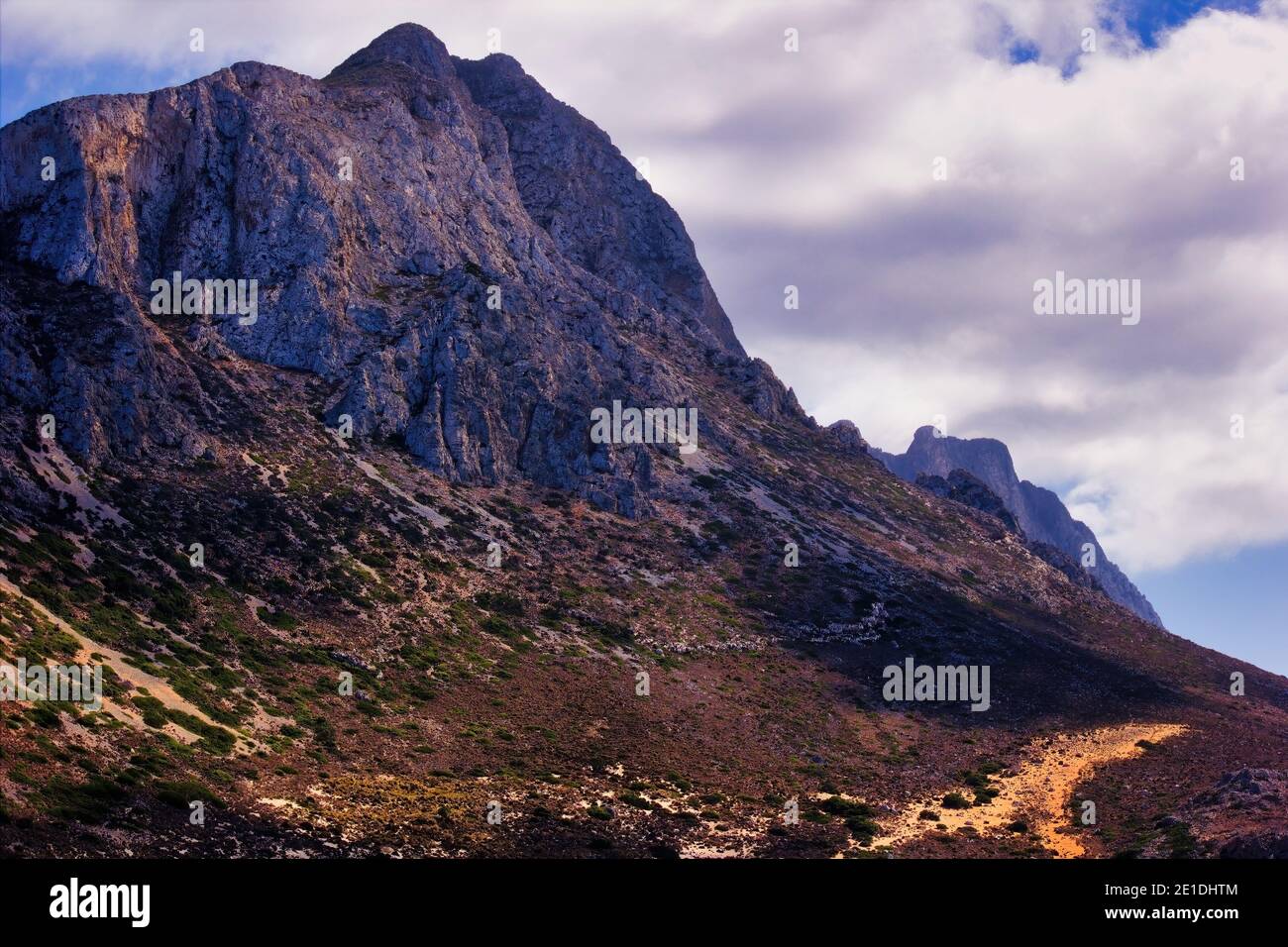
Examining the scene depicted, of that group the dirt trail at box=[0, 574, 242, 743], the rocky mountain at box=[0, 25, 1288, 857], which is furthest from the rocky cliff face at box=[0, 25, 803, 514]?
the dirt trail at box=[0, 574, 242, 743]

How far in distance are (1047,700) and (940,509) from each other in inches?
2503

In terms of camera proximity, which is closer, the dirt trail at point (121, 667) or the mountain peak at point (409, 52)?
the dirt trail at point (121, 667)

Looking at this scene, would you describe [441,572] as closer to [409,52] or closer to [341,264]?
[341,264]

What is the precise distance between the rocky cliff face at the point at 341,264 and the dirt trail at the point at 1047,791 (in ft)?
183

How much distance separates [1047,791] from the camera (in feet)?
252

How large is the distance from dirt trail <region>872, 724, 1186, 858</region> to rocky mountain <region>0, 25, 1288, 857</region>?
61 cm

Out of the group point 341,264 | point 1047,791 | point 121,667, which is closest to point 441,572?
point 121,667

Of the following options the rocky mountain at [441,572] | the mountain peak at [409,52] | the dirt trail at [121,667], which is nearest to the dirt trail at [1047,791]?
the rocky mountain at [441,572]

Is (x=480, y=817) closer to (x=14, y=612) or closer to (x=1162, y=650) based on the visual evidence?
(x=14, y=612)

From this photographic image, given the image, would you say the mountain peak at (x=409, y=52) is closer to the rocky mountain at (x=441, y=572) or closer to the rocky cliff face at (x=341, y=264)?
the rocky mountain at (x=441, y=572)

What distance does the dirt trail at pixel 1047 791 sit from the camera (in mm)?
65562

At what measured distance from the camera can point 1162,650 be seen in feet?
425

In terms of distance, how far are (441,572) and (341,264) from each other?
4653 cm

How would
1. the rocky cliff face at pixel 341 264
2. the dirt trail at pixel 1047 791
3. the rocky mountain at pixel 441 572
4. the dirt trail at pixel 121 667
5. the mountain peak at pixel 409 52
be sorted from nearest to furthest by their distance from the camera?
the dirt trail at pixel 121 667
the rocky mountain at pixel 441 572
the dirt trail at pixel 1047 791
the rocky cliff face at pixel 341 264
the mountain peak at pixel 409 52
